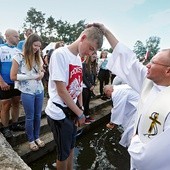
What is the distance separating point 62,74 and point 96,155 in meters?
2.85

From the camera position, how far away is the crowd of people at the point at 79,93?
6.05 ft

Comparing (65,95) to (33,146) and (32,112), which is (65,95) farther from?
(33,146)

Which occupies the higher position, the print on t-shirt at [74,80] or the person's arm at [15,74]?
the print on t-shirt at [74,80]

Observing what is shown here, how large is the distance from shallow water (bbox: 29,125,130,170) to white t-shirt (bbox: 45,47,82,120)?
1.92 metres

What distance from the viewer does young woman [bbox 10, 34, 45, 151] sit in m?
3.88

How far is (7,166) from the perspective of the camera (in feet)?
9.25

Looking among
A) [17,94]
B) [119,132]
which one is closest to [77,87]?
Answer: [17,94]

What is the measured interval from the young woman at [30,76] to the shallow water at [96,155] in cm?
80

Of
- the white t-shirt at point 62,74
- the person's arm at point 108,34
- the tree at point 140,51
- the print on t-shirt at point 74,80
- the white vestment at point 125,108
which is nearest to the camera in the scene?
the person's arm at point 108,34

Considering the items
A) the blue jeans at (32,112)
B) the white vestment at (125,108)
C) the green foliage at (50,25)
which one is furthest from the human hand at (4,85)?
the green foliage at (50,25)

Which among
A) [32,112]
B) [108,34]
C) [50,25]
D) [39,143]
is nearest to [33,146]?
[39,143]

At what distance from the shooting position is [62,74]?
8.75 ft

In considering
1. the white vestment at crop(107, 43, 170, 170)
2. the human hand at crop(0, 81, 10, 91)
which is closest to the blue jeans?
the human hand at crop(0, 81, 10, 91)

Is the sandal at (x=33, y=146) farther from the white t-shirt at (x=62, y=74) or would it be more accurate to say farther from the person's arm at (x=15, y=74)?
the white t-shirt at (x=62, y=74)
